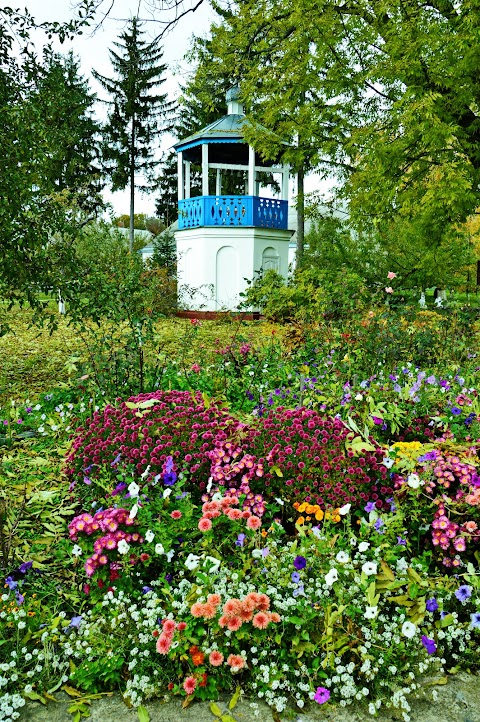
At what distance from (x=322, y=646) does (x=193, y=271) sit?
15513mm

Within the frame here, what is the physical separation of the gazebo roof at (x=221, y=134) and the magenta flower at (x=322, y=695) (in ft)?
50.9

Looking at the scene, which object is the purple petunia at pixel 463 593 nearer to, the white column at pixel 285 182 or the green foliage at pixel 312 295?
the green foliage at pixel 312 295

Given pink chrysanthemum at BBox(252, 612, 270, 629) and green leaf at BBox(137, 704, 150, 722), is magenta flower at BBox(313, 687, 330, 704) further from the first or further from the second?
green leaf at BBox(137, 704, 150, 722)

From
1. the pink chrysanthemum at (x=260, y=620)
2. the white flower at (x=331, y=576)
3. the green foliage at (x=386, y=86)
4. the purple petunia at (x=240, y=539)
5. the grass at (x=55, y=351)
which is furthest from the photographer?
the green foliage at (x=386, y=86)

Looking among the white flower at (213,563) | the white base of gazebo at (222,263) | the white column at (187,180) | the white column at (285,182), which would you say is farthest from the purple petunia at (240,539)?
the white column at (187,180)

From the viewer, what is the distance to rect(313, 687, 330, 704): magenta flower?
6.02ft

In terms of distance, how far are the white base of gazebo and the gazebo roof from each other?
2.30m

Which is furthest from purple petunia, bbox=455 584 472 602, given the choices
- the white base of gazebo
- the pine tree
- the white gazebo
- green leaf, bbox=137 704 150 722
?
the pine tree

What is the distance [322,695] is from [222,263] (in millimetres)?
15329

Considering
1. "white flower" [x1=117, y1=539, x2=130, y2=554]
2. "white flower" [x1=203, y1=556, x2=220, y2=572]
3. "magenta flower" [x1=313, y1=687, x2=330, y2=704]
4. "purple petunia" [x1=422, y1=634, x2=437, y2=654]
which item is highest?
"white flower" [x1=117, y1=539, x2=130, y2=554]

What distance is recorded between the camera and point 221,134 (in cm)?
1631

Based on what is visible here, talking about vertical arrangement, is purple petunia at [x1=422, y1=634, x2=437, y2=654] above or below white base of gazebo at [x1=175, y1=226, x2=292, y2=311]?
below

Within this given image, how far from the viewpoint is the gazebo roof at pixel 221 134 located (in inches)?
639

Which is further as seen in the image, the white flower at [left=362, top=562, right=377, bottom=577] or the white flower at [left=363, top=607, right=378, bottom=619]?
the white flower at [left=362, top=562, right=377, bottom=577]
